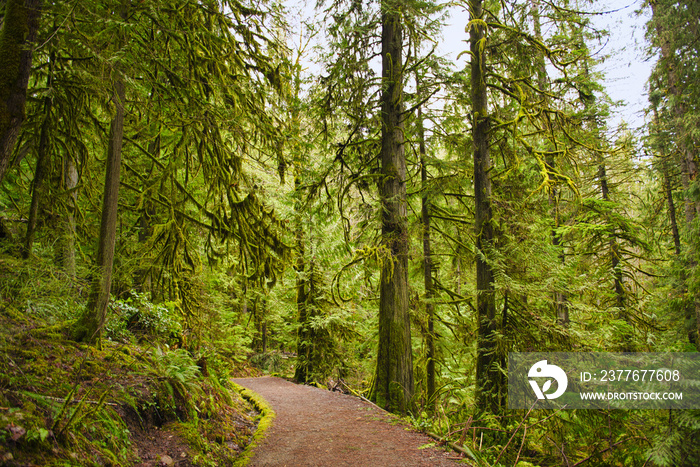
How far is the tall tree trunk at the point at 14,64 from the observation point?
299 cm

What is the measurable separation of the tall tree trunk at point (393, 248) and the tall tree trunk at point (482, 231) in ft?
5.09

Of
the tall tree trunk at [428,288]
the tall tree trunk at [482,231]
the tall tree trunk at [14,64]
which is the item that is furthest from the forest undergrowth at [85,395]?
the tall tree trunk at [428,288]

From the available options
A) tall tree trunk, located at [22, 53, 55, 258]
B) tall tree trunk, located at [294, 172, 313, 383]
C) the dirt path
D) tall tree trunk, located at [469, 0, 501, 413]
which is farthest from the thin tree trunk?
tall tree trunk, located at [294, 172, 313, 383]

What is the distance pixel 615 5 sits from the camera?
6.30 m

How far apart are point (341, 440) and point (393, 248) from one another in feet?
13.1

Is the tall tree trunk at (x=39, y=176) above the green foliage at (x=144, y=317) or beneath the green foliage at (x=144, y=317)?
above

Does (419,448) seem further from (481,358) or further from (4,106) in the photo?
(4,106)

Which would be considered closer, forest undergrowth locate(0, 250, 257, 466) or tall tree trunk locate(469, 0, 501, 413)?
forest undergrowth locate(0, 250, 257, 466)

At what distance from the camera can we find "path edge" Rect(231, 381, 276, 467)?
439cm

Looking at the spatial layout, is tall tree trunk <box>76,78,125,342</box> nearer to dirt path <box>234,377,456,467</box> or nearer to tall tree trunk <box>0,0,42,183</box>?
tall tree trunk <box>0,0,42,183</box>

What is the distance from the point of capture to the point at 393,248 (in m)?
7.79

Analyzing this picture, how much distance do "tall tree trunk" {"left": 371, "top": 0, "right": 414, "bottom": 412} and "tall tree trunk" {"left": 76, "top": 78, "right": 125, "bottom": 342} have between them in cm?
479

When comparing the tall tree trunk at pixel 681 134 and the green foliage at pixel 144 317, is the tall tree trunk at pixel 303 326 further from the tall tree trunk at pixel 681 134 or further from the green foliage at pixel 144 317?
the tall tree trunk at pixel 681 134

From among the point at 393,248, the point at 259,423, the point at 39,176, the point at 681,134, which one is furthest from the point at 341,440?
the point at 681,134
